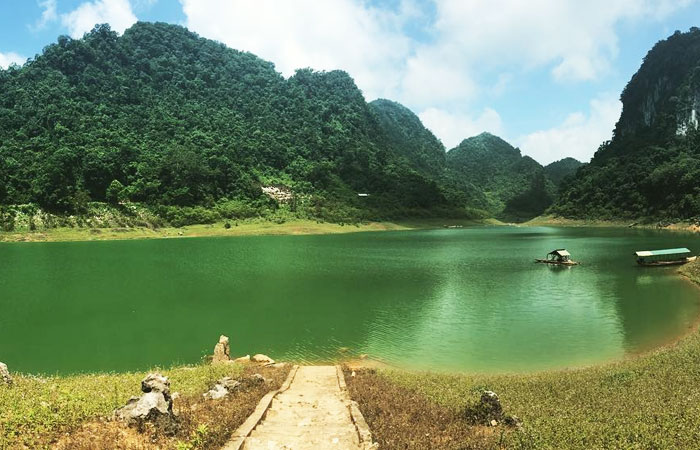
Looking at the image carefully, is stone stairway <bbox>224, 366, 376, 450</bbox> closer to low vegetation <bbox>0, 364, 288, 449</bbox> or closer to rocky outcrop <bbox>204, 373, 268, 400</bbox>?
low vegetation <bbox>0, 364, 288, 449</bbox>

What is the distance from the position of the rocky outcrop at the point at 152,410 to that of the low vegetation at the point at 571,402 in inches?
169

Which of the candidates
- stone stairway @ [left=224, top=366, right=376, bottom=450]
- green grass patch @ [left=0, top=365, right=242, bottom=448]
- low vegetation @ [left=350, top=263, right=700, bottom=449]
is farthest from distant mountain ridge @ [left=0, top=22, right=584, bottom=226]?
low vegetation @ [left=350, top=263, right=700, bottom=449]

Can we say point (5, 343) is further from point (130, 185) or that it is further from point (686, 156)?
point (686, 156)

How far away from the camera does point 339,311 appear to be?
30.8m

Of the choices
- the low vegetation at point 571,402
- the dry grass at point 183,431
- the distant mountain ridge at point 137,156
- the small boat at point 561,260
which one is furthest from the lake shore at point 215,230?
the dry grass at point 183,431

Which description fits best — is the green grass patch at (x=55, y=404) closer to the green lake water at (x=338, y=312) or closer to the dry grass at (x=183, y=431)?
the dry grass at (x=183, y=431)

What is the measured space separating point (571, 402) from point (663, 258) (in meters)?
52.0

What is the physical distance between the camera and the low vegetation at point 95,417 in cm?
830

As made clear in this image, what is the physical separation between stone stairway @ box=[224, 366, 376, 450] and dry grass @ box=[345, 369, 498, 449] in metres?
0.37

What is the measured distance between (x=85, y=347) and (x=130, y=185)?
400 ft

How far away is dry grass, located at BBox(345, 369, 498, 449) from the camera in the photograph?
A: 28.7 ft

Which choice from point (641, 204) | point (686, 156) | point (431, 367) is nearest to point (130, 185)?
point (431, 367)

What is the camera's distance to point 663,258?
2141 inches

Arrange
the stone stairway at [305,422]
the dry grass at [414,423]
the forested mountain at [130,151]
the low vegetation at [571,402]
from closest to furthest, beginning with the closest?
1. the low vegetation at [571,402]
2. the dry grass at [414,423]
3. the stone stairway at [305,422]
4. the forested mountain at [130,151]
